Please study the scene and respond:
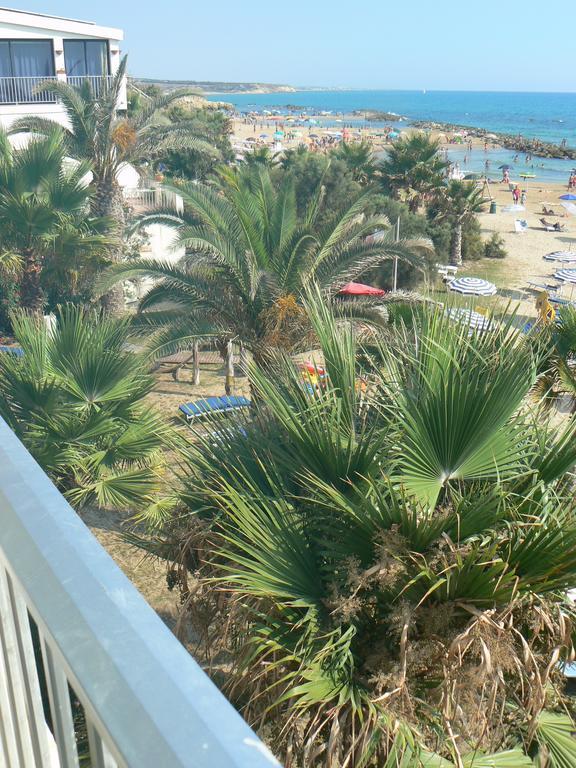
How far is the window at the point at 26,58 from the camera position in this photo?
2484cm

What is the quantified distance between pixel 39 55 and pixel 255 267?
61.6ft

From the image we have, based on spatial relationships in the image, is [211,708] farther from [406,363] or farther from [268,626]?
[406,363]

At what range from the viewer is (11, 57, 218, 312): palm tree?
18.9 meters

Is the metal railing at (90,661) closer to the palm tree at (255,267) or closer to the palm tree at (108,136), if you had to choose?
the palm tree at (255,267)

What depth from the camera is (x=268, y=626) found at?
154 inches

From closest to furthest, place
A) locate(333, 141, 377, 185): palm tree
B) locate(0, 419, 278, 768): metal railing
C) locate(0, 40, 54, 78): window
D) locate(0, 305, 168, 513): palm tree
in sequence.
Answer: locate(0, 419, 278, 768): metal railing → locate(0, 305, 168, 513): palm tree → locate(0, 40, 54, 78): window → locate(333, 141, 377, 185): palm tree

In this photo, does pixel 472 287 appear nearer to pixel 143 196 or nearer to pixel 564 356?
pixel 143 196

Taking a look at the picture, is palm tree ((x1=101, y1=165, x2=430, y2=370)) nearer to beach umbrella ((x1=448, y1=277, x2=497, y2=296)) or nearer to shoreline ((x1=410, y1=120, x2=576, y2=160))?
beach umbrella ((x1=448, y1=277, x2=497, y2=296))

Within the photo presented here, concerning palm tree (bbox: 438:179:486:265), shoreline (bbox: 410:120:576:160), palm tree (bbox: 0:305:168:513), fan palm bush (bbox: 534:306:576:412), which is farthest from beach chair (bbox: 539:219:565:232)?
shoreline (bbox: 410:120:576:160)

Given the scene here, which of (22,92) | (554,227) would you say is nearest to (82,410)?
(22,92)

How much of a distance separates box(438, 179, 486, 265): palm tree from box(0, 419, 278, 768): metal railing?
2990 centimetres

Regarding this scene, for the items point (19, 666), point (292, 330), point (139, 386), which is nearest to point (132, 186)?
point (292, 330)

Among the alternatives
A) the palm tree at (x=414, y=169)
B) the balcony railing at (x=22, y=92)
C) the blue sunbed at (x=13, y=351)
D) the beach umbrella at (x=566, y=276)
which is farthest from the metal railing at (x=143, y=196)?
Answer: the beach umbrella at (x=566, y=276)

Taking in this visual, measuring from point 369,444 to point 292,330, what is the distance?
6.64 meters
